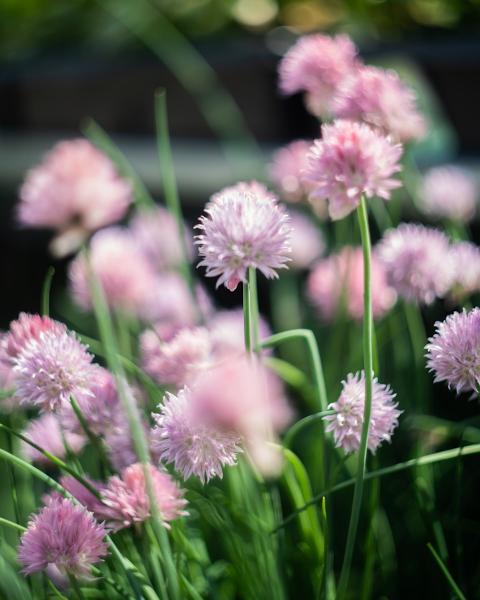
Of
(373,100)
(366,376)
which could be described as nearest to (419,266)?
(373,100)

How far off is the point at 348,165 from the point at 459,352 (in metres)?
0.13

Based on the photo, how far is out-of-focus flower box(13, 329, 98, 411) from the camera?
544mm

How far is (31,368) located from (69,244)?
152mm

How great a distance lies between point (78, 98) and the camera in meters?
2.24

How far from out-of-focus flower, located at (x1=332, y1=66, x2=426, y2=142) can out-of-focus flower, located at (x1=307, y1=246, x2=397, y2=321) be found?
154mm

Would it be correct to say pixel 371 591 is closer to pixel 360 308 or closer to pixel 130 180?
pixel 360 308

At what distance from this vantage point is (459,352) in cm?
53

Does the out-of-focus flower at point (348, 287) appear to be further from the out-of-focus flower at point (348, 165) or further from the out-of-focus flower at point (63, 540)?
the out-of-focus flower at point (63, 540)

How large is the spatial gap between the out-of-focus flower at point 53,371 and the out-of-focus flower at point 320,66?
1.17ft

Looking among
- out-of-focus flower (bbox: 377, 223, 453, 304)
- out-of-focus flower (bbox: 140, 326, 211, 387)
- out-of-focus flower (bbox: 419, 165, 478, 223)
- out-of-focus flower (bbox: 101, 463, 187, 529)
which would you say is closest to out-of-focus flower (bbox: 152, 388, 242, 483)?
out-of-focus flower (bbox: 101, 463, 187, 529)

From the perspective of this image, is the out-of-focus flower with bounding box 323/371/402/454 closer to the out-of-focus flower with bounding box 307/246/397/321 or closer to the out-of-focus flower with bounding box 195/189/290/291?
the out-of-focus flower with bounding box 195/189/290/291

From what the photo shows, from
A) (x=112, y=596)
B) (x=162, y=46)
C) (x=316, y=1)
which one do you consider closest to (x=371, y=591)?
(x=112, y=596)

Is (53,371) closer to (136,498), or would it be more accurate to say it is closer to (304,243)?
(136,498)

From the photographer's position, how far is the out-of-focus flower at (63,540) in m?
0.52
